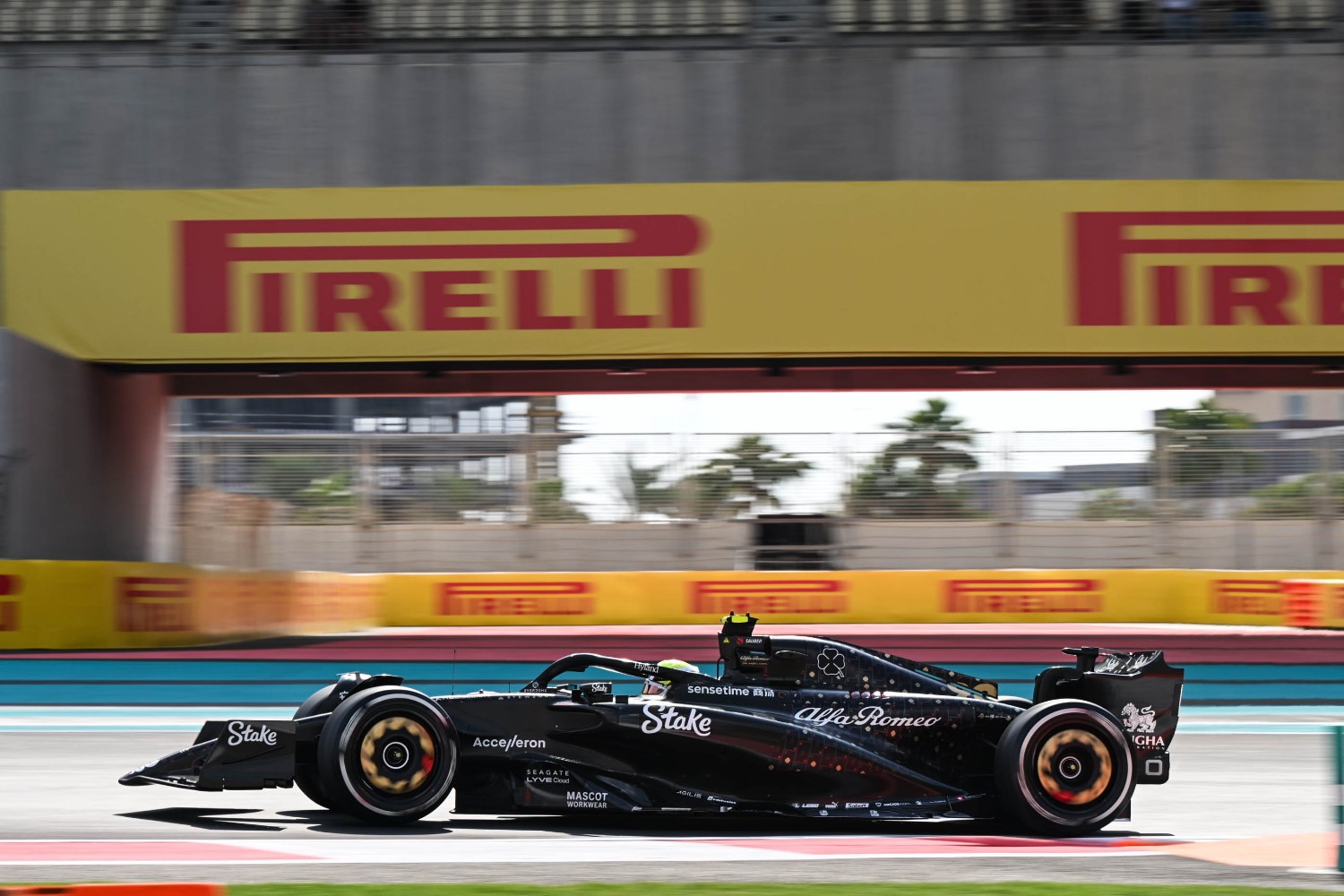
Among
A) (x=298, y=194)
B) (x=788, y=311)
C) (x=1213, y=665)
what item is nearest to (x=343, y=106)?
(x=298, y=194)

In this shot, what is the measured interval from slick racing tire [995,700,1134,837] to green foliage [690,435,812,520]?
12.6 meters

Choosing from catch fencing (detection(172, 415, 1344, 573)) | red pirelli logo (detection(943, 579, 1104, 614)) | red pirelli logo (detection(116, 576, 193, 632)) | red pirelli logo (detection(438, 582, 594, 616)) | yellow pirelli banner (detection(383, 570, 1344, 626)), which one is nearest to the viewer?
red pirelli logo (detection(116, 576, 193, 632))

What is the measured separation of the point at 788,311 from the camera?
1445 cm

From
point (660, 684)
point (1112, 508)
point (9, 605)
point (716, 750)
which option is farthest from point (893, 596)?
point (716, 750)

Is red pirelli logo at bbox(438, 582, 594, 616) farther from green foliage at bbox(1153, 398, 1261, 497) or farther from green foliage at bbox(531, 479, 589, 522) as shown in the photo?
green foliage at bbox(1153, 398, 1261, 497)

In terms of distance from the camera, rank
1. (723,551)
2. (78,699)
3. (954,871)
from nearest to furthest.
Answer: (954,871) < (78,699) < (723,551)

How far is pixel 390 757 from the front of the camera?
248 inches

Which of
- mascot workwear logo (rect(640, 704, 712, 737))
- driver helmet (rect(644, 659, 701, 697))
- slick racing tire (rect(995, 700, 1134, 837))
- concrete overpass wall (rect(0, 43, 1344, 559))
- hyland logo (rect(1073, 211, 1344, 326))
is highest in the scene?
concrete overpass wall (rect(0, 43, 1344, 559))

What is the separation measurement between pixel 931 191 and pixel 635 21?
350 cm

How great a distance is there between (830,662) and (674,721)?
0.78 meters

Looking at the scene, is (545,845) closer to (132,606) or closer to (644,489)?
(132,606)

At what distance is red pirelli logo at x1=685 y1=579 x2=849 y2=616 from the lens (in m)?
17.2

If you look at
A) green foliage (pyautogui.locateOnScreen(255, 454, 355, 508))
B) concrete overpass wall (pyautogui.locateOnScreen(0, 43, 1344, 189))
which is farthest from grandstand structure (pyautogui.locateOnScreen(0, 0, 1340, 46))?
green foliage (pyautogui.locateOnScreen(255, 454, 355, 508))

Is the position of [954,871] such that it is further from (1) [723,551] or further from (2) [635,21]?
(1) [723,551]
